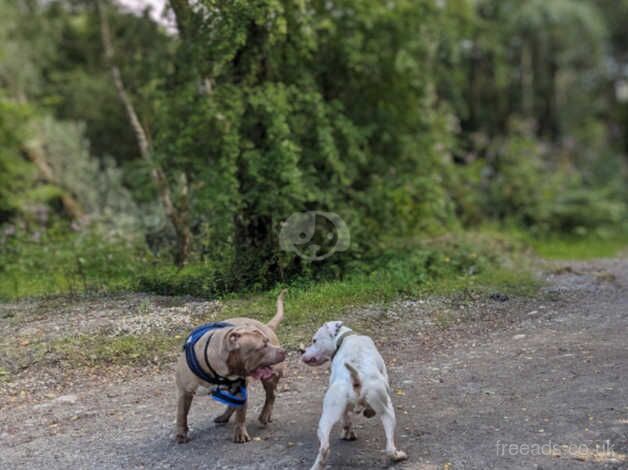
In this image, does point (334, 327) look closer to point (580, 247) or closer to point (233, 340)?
point (233, 340)

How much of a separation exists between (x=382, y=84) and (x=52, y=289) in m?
5.67

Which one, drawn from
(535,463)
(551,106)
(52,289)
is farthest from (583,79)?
(535,463)

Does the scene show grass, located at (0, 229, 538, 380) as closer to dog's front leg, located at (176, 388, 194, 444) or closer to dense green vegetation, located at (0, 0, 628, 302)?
dense green vegetation, located at (0, 0, 628, 302)

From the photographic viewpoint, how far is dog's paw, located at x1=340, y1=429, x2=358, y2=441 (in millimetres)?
4887

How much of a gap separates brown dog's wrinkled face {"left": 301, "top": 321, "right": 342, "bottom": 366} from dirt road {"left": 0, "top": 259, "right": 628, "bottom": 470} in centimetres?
53

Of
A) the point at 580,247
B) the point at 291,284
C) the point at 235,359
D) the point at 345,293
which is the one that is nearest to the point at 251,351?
the point at 235,359

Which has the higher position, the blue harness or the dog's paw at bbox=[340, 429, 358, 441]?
the blue harness

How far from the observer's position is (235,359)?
15.2 ft

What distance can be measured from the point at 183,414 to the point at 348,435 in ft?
3.59

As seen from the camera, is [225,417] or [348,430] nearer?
[348,430]

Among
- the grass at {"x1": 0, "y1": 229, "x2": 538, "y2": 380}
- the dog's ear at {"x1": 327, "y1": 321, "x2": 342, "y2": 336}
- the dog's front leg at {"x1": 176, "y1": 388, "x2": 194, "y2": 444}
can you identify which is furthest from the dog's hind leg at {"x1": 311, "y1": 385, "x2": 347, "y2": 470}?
the grass at {"x1": 0, "y1": 229, "x2": 538, "y2": 380}

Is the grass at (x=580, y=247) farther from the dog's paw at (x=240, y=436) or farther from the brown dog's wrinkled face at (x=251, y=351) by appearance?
the brown dog's wrinkled face at (x=251, y=351)

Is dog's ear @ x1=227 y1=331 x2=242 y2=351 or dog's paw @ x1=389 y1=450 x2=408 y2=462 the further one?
dog's ear @ x1=227 y1=331 x2=242 y2=351

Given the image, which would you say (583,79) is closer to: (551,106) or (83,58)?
(551,106)
